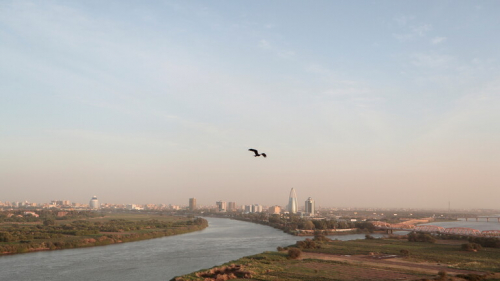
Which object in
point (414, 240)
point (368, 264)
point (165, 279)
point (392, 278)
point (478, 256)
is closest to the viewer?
point (392, 278)

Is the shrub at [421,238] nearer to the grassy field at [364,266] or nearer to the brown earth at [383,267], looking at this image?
the grassy field at [364,266]

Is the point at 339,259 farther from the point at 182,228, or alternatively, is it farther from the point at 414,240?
the point at 182,228

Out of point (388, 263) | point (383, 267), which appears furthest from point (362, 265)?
point (388, 263)

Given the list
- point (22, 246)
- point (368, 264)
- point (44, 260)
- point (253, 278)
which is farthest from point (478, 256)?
point (22, 246)

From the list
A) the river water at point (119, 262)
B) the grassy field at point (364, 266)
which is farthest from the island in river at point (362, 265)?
the river water at point (119, 262)

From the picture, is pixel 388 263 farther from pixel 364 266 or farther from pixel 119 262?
pixel 119 262

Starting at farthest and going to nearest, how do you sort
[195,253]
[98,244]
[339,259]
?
[98,244]
[195,253]
[339,259]

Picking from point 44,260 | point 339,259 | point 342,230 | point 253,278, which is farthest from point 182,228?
point 253,278

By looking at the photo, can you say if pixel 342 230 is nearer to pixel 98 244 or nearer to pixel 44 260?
pixel 98 244

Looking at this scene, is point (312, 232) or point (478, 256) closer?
point (478, 256)
